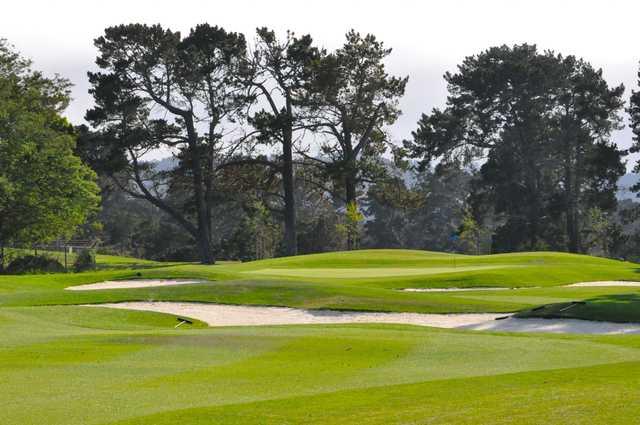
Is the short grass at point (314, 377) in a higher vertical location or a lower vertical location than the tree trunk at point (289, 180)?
lower

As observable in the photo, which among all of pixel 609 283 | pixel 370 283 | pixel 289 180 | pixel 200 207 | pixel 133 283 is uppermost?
pixel 289 180

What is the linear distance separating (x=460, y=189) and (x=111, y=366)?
14260 cm

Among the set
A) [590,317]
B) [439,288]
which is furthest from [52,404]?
[439,288]

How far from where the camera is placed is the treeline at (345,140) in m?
82.5

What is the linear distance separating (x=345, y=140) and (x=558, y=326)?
59012 millimetres

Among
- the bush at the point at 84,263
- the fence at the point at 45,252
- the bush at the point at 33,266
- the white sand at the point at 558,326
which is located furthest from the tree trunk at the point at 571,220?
the white sand at the point at 558,326

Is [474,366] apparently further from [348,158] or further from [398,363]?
A: [348,158]

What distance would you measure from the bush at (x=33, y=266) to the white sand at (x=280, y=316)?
24335mm

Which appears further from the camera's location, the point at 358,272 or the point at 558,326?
the point at 358,272

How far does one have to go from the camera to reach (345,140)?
86.6 meters

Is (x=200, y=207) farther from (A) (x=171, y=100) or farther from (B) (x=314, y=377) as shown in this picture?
(B) (x=314, y=377)

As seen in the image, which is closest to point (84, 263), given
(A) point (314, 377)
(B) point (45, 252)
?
(B) point (45, 252)

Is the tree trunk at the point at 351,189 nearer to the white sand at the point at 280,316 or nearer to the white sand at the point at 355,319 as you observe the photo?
the white sand at the point at 280,316

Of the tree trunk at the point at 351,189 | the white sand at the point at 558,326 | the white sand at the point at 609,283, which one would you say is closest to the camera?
the white sand at the point at 558,326
